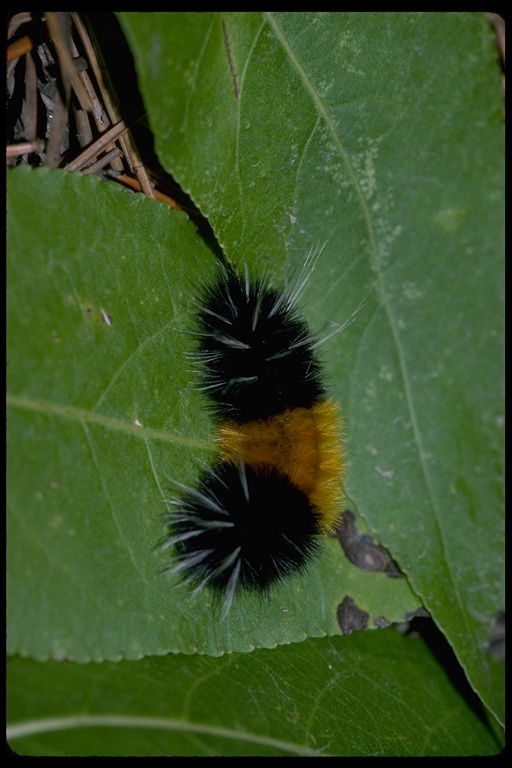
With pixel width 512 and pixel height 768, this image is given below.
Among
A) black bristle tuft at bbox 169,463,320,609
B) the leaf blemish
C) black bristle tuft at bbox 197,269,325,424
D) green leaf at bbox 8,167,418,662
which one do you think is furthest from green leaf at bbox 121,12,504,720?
black bristle tuft at bbox 169,463,320,609

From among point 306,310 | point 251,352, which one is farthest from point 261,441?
point 306,310

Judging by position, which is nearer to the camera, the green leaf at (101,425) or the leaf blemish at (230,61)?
the green leaf at (101,425)

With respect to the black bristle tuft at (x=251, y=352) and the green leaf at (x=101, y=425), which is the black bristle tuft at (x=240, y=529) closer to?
the green leaf at (x=101, y=425)

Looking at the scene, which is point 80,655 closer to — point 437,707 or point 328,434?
point 328,434

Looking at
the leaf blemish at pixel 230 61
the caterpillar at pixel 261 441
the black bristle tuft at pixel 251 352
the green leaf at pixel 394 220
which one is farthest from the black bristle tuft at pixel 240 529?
the leaf blemish at pixel 230 61

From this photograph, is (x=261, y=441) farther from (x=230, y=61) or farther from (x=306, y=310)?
(x=230, y=61)

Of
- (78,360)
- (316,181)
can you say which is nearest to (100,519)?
(78,360)
